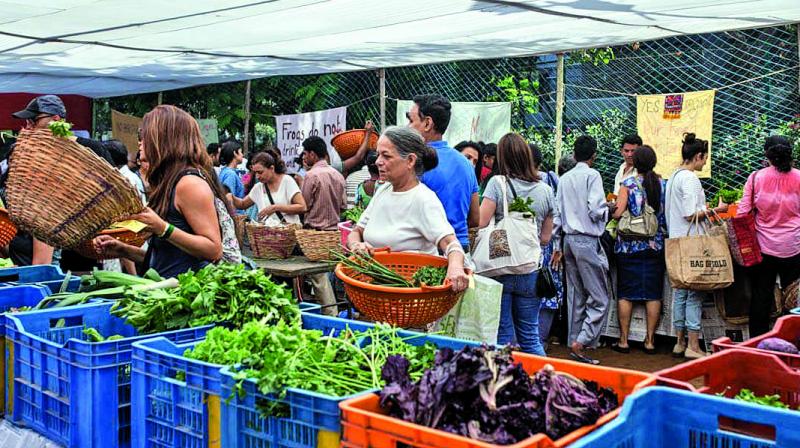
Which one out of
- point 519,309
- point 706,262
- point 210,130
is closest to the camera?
point 519,309

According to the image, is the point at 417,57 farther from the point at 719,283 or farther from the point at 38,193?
the point at 38,193

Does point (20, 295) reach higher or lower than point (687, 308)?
higher

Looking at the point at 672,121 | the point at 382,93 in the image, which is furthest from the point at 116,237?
the point at 382,93

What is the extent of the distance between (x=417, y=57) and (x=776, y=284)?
4616 millimetres

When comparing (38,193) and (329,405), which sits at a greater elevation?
(38,193)

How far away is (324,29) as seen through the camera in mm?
7301

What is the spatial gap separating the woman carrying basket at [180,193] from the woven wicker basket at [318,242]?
3.40 metres

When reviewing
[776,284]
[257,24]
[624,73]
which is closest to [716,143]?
[624,73]

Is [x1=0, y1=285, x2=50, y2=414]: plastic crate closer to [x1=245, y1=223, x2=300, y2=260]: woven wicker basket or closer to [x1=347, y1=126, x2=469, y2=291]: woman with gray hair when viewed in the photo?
[x1=347, y1=126, x2=469, y2=291]: woman with gray hair

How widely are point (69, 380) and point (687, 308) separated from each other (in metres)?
6.05

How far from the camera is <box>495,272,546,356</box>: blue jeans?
5504mm

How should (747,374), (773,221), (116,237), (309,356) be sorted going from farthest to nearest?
1. (773,221)
2. (116,237)
3. (747,374)
4. (309,356)

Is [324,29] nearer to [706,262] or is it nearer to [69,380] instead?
[706,262]

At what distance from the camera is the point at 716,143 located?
919cm
